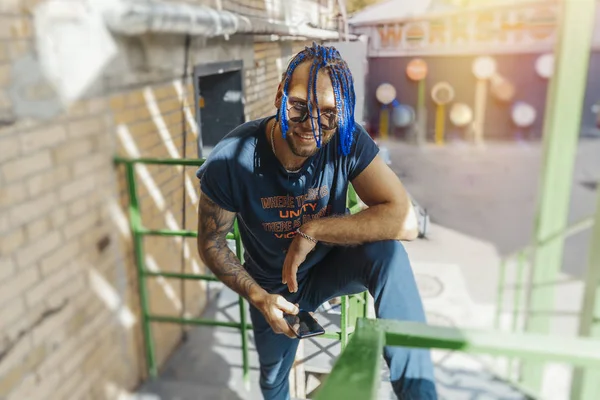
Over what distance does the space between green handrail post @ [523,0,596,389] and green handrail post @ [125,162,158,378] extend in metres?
2.59

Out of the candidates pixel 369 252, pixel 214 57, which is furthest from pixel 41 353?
pixel 214 57

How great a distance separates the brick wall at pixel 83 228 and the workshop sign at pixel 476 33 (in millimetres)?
9170

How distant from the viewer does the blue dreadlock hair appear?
1.25 meters

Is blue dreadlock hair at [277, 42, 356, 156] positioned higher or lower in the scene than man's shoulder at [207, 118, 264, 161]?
higher

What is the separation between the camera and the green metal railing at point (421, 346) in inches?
25.4

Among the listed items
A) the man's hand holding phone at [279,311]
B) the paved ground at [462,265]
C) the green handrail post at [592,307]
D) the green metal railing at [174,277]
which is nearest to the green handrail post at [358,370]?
the paved ground at [462,265]

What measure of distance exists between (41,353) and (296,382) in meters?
1.60

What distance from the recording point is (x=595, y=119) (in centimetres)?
1205

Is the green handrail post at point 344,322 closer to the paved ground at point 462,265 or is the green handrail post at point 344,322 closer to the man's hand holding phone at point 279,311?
the paved ground at point 462,265

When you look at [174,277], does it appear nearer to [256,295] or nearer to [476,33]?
[256,295]

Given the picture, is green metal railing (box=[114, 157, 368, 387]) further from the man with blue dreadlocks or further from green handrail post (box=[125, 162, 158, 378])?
the man with blue dreadlocks

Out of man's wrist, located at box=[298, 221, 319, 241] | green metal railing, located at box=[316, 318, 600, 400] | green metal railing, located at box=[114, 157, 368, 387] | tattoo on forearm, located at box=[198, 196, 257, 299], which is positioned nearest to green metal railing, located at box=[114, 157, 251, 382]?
green metal railing, located at box=[114, 157, 368, 387]

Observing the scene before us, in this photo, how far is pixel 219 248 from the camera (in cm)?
163

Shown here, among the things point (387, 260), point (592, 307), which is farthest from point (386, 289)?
point (592, 307)
